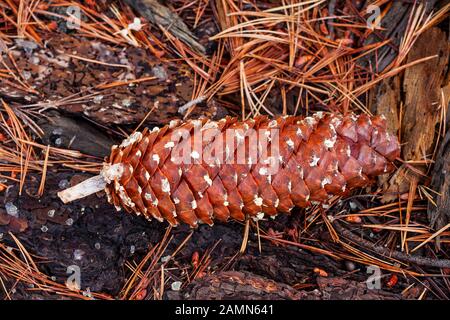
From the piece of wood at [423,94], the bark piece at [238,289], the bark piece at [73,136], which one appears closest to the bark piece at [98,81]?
the bark piece at [73,136]

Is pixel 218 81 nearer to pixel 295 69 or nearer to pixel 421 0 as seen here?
pixel 295 69

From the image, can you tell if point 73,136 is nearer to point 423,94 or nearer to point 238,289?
point 238,289

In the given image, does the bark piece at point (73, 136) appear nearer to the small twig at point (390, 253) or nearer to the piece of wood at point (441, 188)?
the small twig at point (390, 253)

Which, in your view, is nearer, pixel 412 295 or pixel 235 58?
pixel 412 295

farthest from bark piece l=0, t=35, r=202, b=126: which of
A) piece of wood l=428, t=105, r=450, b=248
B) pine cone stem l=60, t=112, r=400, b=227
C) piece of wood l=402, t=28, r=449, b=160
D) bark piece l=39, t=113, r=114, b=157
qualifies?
piece of wood l=428, t=105, r=450, b=248

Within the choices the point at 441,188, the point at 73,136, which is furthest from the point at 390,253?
the point at 73,136

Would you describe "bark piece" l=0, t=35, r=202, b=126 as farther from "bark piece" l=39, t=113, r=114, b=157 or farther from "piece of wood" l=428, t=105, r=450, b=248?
"piece of wood" l=428, t=105, r=450, b=248

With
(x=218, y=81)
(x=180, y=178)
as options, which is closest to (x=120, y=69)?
(x=218, y=81)

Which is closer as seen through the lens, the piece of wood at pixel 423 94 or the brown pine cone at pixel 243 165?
the brown pine cone at pixel 243 165
